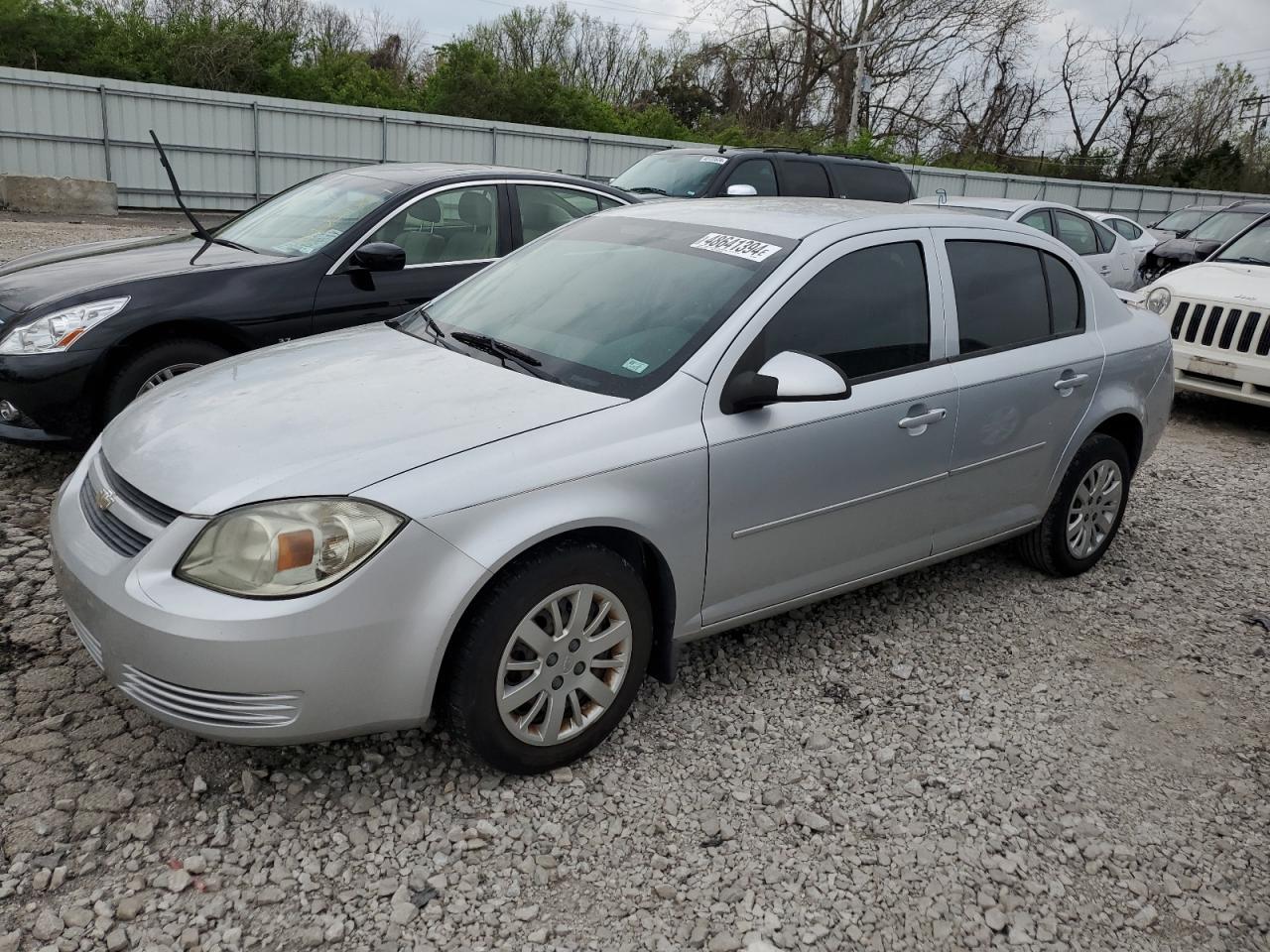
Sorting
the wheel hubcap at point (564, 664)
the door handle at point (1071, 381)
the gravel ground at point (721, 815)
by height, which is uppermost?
the door handle at point (1071, 381)

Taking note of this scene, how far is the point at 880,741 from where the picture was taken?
3.34 metres

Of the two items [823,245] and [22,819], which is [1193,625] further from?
[22,819]

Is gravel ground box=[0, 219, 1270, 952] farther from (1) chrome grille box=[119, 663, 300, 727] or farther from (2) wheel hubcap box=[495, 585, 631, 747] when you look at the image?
(1) chrome grille box=[119, 663, 300, 727]

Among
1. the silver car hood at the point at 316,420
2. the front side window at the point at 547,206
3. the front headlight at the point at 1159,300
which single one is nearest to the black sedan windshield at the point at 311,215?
the front side window at the point at 547,206

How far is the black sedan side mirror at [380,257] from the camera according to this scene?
200 inches

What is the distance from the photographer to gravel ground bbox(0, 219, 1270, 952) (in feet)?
8.18

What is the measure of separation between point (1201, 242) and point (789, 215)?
44.8 feet

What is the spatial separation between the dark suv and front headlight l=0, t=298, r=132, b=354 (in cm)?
635

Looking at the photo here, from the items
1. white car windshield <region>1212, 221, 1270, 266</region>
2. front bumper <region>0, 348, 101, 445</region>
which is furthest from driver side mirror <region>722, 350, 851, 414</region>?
white car windshield <region>1212, 221, 1270, 266</region>

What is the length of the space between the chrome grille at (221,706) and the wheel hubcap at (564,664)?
56 cm

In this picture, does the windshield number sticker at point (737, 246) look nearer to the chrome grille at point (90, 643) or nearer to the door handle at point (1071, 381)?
the door handle at point (1071, 381)

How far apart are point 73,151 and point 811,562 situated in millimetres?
20435

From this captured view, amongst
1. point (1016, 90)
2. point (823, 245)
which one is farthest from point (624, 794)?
point (1016, 90)

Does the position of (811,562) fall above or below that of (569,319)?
below
